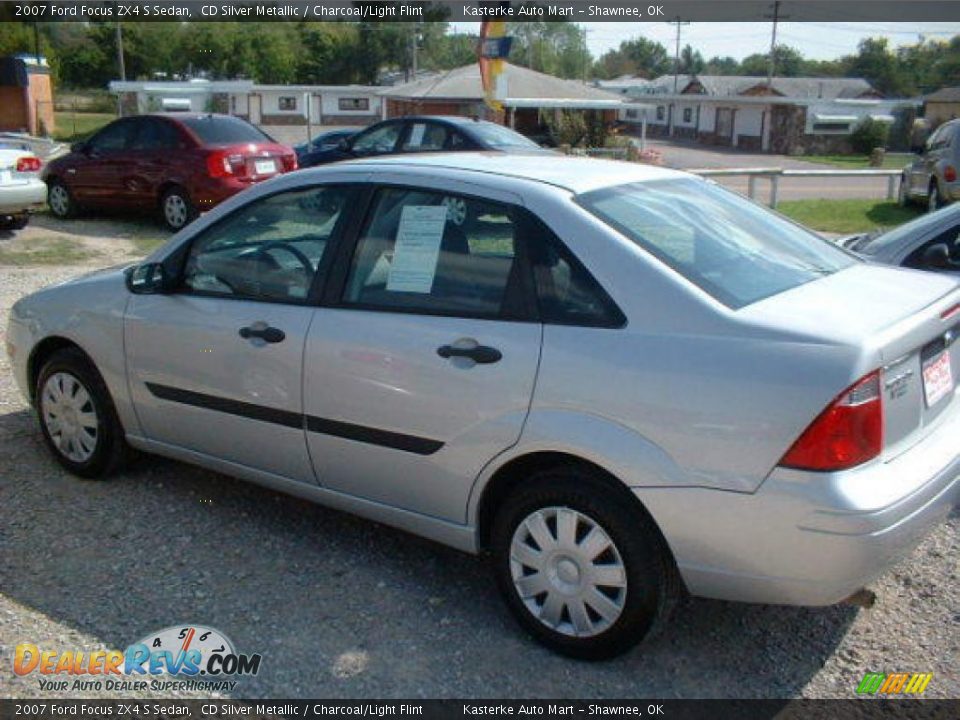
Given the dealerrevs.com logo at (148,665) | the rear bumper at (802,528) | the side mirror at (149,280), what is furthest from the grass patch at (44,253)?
the rear bumper at (802,528)

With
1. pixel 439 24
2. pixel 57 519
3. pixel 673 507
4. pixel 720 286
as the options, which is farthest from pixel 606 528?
pixel 439 24

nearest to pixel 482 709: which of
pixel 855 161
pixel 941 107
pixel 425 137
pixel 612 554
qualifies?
pixel 612 554

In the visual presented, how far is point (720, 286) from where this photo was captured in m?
3.15

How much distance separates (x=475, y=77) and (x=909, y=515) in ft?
127

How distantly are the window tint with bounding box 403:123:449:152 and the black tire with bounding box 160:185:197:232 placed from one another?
141 inches

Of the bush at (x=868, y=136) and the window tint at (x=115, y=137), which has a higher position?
the window tint at (x=115, y=137)

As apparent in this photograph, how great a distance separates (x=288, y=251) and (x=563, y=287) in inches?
58.1

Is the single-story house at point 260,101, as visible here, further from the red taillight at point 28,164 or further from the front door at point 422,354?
the front door at point 422,354

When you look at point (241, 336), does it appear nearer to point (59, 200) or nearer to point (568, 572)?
point (568, 572)

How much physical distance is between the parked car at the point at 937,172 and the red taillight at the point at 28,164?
532 inches

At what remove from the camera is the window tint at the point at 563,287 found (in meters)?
3.14

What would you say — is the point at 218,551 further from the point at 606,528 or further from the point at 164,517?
the point at 606,528

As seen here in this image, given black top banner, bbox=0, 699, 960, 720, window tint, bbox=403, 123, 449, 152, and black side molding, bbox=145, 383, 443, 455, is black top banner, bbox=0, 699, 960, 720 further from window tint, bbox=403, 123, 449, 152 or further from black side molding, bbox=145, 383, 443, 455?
window tint, bbox=403, 123, 449, 152

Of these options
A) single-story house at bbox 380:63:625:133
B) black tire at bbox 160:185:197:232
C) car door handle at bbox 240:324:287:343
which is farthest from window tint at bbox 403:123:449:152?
single-story house at bbox 380:63:625:133
